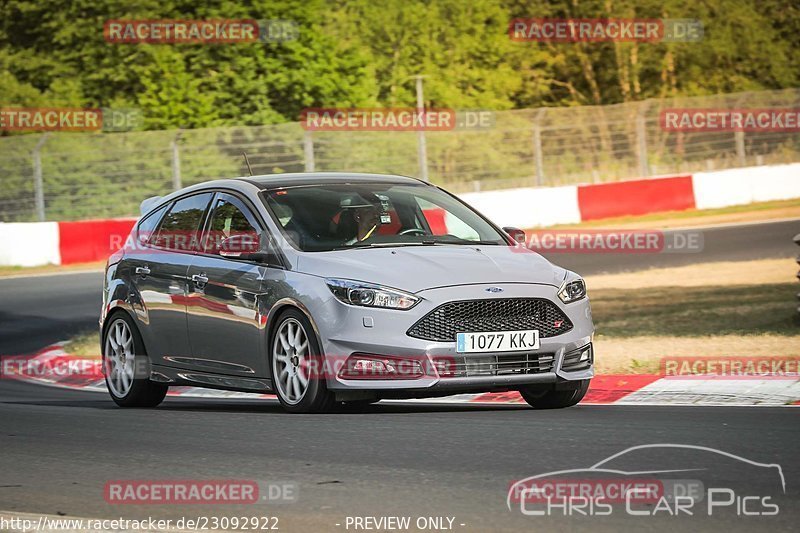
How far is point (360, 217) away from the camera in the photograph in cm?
1029

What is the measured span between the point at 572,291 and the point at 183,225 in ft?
9.96

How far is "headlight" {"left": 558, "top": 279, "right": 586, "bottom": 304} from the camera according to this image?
9.65 meters

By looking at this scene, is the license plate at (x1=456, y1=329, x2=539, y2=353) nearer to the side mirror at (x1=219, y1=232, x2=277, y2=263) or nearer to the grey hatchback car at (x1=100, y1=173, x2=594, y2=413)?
the grey hatchback car at (x1=100, y1=173, x2=594, y2=413)

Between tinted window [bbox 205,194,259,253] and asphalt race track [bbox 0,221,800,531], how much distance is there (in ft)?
3.84

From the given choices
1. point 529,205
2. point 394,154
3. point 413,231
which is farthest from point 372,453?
point 394,154

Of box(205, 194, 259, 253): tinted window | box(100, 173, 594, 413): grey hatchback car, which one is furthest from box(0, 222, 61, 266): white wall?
box(205, 194, 259, 253): tinted window

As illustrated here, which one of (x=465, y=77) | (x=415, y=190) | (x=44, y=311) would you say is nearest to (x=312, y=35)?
(x=465, y=77)

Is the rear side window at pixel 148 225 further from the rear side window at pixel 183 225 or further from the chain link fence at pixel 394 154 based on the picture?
the chain link fence at pixel 394 154

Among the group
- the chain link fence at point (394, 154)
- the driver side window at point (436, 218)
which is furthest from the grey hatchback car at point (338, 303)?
the chain link fence at point (394, 154)

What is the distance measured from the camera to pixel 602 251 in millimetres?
26047

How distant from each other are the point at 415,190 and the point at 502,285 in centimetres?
182

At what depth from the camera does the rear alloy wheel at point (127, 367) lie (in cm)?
1129

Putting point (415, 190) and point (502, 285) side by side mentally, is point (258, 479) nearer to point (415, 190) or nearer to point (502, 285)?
point (502, 285)

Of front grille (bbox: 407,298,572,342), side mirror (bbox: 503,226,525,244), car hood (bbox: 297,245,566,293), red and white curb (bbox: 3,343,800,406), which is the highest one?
side mirror (bbox: 503,226,525,244)
